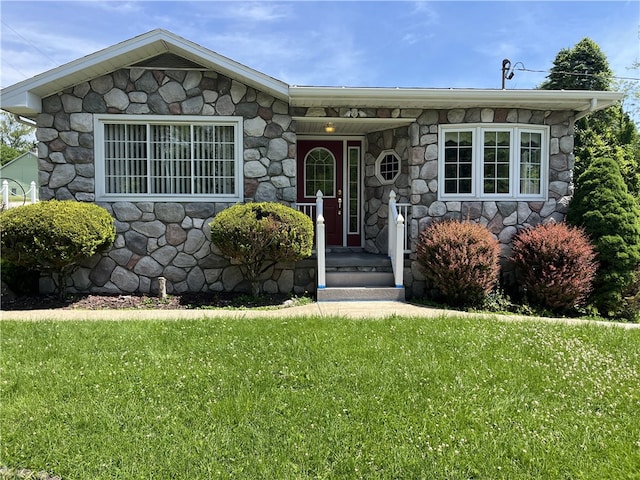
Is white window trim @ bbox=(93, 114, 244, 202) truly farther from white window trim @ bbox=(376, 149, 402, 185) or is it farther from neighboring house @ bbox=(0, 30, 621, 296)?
white window trim @ bbox=(376, 149, 402, 185)

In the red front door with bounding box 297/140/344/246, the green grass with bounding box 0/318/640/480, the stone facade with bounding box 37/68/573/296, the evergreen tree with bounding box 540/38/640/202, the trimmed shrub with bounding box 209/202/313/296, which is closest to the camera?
the green grass with bounding box 0/318/640/480

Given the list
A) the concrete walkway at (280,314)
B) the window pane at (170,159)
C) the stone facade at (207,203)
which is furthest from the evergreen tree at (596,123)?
the window pane at (170,159)

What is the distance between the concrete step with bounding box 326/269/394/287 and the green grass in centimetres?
255

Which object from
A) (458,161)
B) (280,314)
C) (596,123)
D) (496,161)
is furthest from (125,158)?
(596,123)

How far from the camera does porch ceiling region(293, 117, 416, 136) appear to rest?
25.3 ft

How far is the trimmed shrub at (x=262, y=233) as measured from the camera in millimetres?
6574

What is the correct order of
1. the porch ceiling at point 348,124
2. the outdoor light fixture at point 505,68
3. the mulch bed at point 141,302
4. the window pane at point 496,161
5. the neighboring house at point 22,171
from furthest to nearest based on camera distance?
the neighboring house at point 22,171, the outdoor light fixture at point 505,68, the window pane at point 496,161, the porch ceiling at point 348,124, the mulch bed at point 141,302

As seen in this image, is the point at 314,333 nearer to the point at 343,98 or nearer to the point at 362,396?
the point at 362,396

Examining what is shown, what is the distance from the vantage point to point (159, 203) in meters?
7.45

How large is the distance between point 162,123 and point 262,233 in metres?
2.81

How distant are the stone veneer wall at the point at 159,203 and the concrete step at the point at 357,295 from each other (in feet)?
2.10

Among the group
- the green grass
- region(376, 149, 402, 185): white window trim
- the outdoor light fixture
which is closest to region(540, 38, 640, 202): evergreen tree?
the outdoor light fixture

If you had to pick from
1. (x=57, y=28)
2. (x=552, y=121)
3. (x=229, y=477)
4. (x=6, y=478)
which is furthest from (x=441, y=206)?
(x=57, y=28)

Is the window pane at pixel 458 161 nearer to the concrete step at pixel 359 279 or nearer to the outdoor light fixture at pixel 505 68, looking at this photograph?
the concrete step at pixel 359 279
